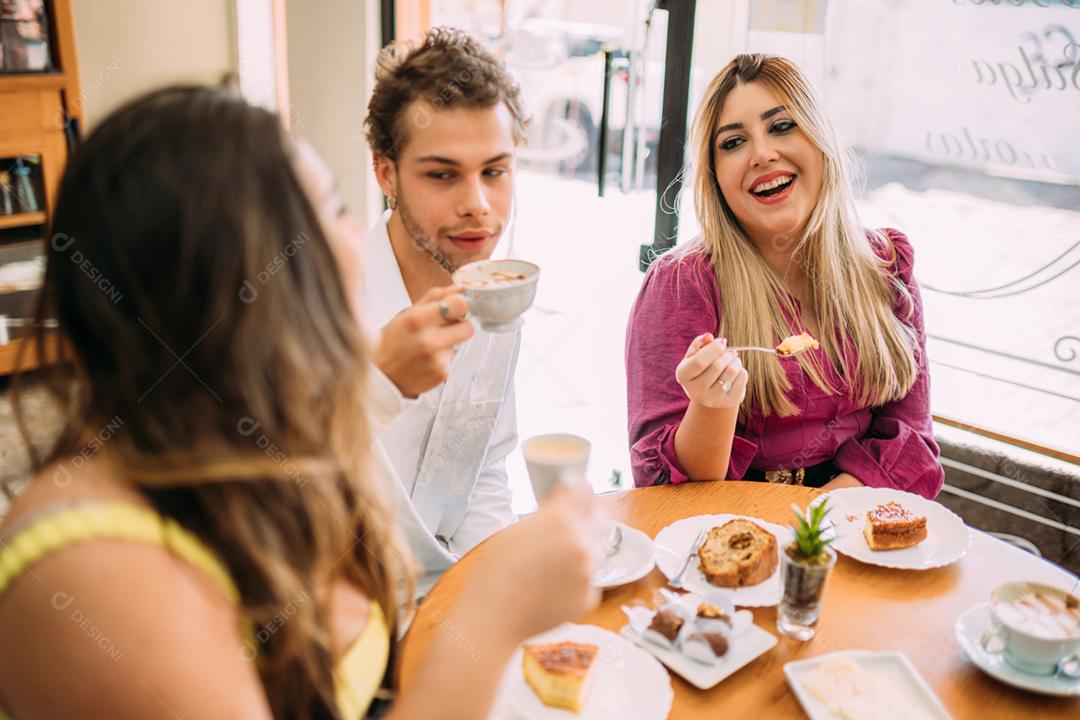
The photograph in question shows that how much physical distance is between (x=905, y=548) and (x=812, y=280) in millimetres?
833

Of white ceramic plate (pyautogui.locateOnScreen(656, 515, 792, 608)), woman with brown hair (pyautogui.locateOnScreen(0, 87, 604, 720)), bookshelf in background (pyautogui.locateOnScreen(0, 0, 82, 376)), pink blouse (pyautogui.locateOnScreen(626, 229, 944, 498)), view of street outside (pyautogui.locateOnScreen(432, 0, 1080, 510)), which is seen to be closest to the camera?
woman with brown hair (pyautogui.locateOnScreen(0, 87, 604, 720))

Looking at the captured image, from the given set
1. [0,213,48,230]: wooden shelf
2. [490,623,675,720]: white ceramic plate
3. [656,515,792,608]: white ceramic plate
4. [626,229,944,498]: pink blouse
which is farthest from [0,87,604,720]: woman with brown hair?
[0,213,48,230]: wooden shelf

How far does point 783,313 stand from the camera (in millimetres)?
2121

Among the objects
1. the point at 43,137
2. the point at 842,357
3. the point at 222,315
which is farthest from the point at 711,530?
the point at 43,137

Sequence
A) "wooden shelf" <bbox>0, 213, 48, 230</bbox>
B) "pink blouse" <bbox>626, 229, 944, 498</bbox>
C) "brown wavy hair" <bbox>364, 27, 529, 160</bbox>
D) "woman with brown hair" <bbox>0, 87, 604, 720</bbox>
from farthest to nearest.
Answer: "wooden shelf" <bbox>0, 213, 48, 230</bbox>, "pink blouse" <bbox>626, 229, 944, 498</bbox>, "brown wavy hair" <bbox>364, 27, 529, 160</bbox>, "woman with brown hair" <bbox>0, 87, 604, 720</bbox>

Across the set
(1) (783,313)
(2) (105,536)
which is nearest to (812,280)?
(1) (783,313)

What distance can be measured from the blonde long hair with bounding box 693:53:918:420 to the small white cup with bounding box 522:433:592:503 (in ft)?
3.11

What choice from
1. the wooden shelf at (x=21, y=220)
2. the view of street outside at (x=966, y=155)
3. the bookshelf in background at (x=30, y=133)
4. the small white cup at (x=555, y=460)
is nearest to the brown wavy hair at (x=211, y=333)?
the small white cup at (x=555, y=460)

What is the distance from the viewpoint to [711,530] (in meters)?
1.55

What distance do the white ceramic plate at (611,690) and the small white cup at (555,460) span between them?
22 centimetres

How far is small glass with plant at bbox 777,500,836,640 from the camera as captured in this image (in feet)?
4.23

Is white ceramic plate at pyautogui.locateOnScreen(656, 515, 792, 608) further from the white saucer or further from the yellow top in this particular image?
the yellow top

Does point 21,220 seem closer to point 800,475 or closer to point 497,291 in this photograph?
point 497,291

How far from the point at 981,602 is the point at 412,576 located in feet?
3.13
